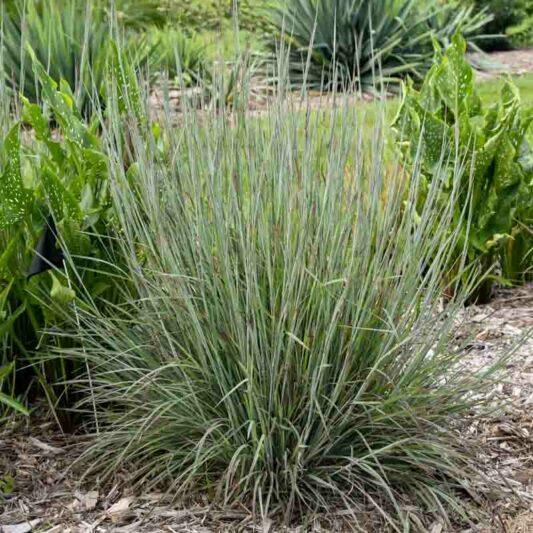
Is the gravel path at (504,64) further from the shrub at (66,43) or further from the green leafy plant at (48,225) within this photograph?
the green leafy plant at (48,225)

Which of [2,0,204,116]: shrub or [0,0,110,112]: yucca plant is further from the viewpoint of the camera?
[0,0,110,112]: yucca plant

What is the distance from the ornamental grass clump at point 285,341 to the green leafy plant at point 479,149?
3.94ft

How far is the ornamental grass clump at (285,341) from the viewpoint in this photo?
7.80 feet

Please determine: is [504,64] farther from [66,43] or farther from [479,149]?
[479,149]

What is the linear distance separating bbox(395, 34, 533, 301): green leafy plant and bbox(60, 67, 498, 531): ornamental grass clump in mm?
1201

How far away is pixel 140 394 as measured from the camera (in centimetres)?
268

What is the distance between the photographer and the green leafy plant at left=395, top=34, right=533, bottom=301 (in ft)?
12.4

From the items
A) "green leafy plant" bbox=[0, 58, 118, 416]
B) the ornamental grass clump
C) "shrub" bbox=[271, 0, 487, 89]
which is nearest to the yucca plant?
"shrub" bbox=[271, 0, 487, 89]

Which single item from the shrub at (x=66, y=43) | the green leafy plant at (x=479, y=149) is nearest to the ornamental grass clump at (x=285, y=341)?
the green leafy plant at (x=479, y=149)

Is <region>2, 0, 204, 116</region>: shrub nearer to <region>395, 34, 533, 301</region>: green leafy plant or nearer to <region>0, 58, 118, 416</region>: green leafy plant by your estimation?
<region>395, 34, 533, 301</region>: green leafy plant

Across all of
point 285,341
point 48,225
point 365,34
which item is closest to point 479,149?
point 285,341

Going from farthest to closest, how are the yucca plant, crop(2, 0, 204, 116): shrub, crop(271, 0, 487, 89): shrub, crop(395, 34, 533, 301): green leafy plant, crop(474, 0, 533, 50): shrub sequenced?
crop(474, 0, 533, 50): shrub < crop(271, 0, 487, 89): shrub < the yucca plant < crop(2, 0, 204, 116): shrub < crop(395, 34, 533, 301): green leafy plant

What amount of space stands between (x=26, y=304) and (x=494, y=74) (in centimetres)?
857

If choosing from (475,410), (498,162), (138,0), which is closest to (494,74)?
(138,0)
